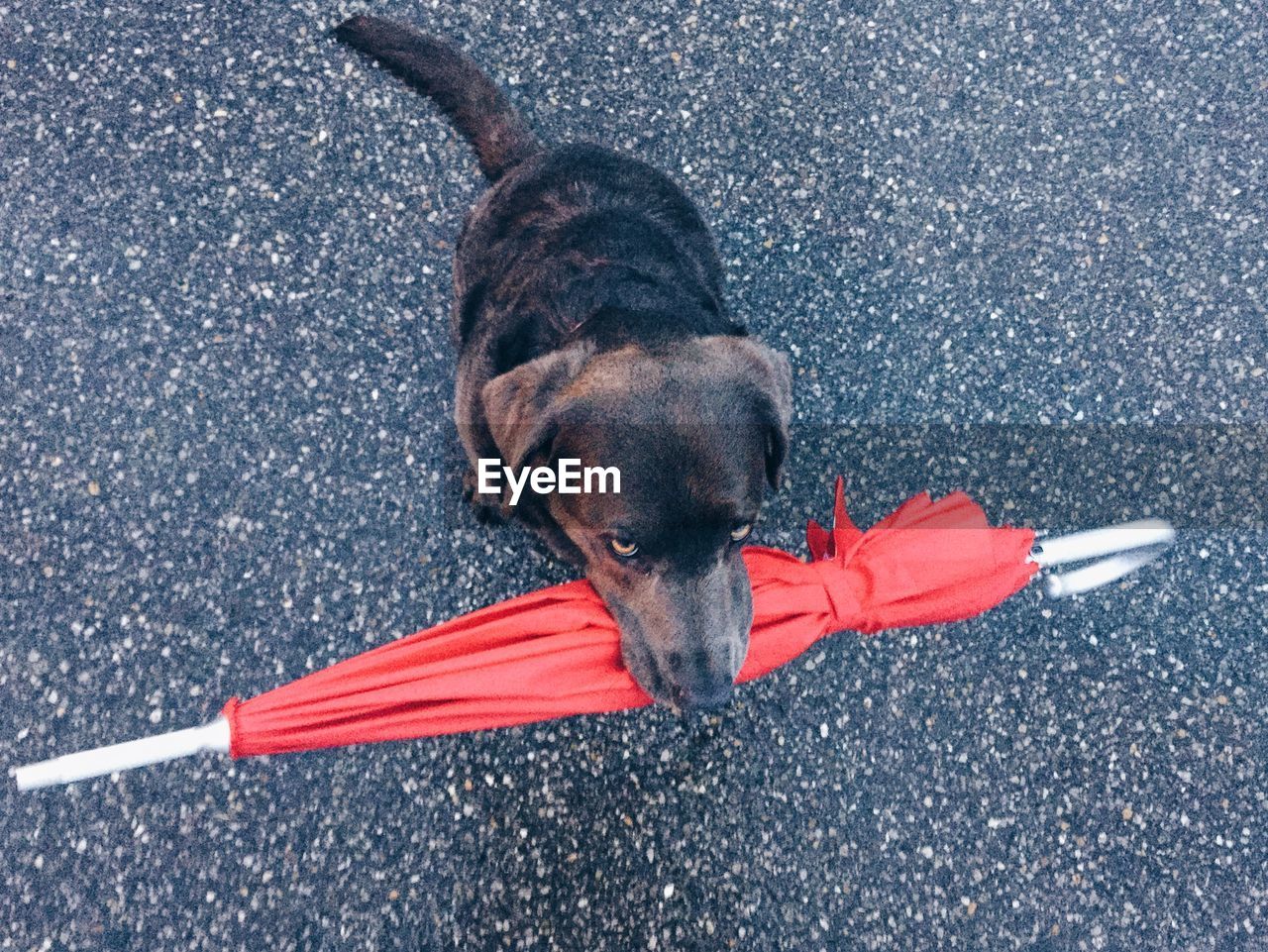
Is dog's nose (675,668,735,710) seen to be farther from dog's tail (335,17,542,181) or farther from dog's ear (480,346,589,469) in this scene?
dog's tail (335,17,542,181)

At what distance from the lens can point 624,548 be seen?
2230 millimetres

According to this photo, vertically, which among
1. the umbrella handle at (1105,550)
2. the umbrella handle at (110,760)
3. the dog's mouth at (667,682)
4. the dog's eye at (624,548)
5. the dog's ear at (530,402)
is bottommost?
the umbrella handle at (110,760)

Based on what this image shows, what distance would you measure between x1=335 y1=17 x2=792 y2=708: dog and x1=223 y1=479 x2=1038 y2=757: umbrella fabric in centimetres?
19

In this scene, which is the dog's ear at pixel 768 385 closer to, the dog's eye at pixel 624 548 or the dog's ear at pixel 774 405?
the dog's ear at pixel 774 405

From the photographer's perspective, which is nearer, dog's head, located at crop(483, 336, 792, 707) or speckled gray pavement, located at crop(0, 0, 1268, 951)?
dog's head, located at crop(483, 336, 792, 707)

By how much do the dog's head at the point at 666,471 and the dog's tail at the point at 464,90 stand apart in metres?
1.28

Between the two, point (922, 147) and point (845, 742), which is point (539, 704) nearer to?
point (845, 742)

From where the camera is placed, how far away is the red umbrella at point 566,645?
2.55m

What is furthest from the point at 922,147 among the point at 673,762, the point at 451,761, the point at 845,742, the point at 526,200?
the point at 451,761

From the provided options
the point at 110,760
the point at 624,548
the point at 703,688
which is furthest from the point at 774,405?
the point at 110,760

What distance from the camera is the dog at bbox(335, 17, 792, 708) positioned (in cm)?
210

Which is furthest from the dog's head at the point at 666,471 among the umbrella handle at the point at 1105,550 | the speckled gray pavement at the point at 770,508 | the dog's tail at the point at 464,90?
the umbrella handle at the point at 1105,550

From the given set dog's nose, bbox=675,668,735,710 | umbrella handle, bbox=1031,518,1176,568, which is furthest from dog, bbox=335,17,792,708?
umbrella handle, bbox=1031,518,1176,568

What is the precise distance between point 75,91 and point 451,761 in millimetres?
3128
